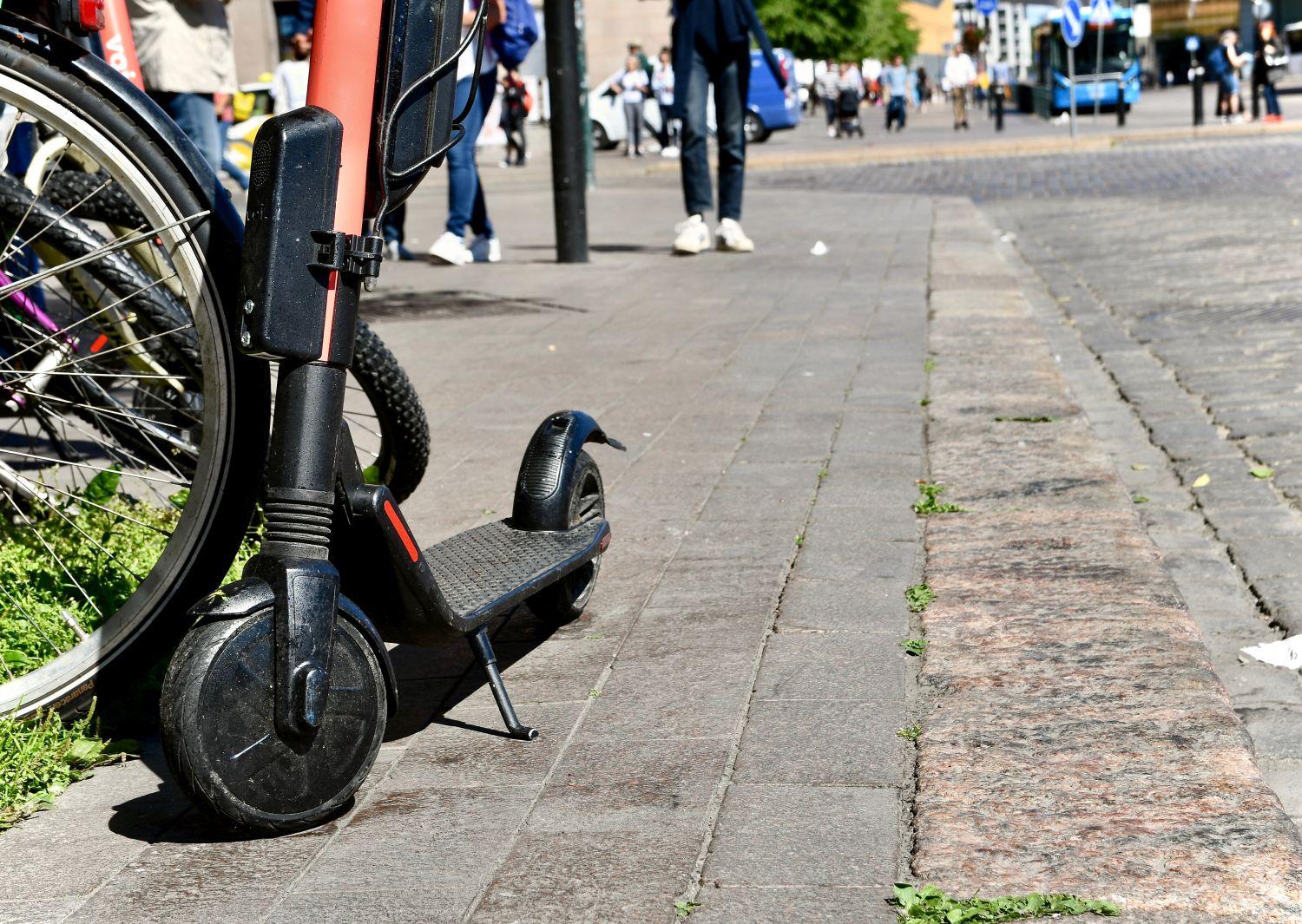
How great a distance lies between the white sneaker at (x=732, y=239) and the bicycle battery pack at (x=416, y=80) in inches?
342

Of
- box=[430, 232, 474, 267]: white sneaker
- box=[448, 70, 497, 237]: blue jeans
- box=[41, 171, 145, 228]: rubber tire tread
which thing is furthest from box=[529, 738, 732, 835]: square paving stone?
box=[430, 232, 474, 267]: white sneaker

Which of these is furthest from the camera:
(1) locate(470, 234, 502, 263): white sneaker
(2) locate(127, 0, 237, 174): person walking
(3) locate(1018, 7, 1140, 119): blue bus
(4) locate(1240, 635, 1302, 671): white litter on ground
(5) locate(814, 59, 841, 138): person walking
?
(3) locate(1018, 7, 1140, 119): blue bus

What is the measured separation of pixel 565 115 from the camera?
35.1 ft

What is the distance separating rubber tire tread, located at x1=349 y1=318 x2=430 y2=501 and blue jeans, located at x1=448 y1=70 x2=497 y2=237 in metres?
6.59

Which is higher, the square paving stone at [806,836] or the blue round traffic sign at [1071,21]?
the blue round traffic sign at [1071,21]

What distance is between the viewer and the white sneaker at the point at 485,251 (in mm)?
11391

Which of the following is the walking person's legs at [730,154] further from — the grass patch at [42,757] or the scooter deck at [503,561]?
the grass patch at [42,757]

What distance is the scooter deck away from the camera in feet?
9.14

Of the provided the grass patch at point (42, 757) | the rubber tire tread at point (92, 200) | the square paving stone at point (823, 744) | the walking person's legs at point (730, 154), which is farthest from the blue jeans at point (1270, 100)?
the grass patch at point (42, 757)

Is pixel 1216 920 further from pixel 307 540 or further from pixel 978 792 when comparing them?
pixel 307 540

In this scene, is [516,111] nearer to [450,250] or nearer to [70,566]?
[450,250]

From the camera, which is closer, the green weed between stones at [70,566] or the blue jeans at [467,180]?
the green weed between stones at [70,566]

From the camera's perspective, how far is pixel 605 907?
2117 mm

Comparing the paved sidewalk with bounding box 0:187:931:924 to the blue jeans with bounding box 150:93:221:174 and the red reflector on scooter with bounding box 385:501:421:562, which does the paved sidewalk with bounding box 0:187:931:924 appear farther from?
the blue jeans with bounding box 150:93:221:174
